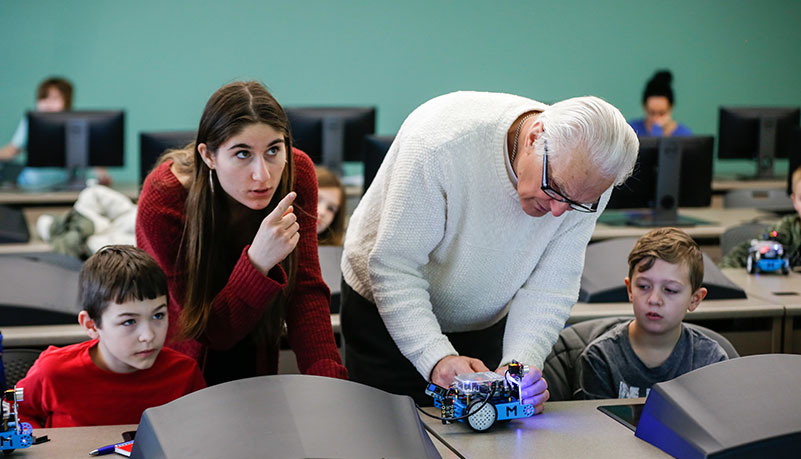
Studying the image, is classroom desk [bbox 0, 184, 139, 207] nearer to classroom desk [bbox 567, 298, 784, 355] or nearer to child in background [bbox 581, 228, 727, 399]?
classroom desk [bbox 567, 298, 784, 355]

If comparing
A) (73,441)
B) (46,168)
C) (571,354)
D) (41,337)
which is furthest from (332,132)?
(73,441)

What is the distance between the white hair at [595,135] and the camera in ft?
4.77

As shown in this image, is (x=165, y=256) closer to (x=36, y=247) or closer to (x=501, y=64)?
(x=36, y=247)

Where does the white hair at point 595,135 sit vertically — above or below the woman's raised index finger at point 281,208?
above

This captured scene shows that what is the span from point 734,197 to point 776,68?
264 cm

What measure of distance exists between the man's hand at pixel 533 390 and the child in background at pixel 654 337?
0.53 metres

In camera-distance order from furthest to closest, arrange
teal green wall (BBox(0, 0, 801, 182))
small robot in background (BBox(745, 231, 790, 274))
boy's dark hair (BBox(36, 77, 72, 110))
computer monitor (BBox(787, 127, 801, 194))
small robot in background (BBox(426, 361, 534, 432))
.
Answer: teal green wall (BBox(0, 0, 801, 182)) < boy's dark hair (BBox(36, 77, 72, 110)) < computer monitor (BBox(787, 127, 801, 194)) < small robot in background (BBox(745, 231, 790, 274)) < small robot in background (BBox(426, 361, 534, 432))

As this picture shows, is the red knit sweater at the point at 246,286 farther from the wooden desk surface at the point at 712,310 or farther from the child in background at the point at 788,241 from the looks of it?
the child in background at the point at 788,241

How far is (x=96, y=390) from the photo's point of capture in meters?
1.68

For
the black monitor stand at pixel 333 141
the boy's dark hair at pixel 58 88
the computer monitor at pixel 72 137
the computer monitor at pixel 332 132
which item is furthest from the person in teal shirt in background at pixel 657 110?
the boy's dark hair at pixel 58 88

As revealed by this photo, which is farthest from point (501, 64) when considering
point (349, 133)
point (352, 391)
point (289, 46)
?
point (352, 391)

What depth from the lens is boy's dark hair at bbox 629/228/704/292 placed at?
Answer: 85.0 inches

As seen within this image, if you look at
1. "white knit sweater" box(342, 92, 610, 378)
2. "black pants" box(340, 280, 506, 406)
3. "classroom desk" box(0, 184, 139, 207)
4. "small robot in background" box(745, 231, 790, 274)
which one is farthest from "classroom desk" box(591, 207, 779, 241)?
"classroom desk" box(0, 184, 139, 207)

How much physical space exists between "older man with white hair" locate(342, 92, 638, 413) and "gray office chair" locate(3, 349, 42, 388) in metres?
0.90
